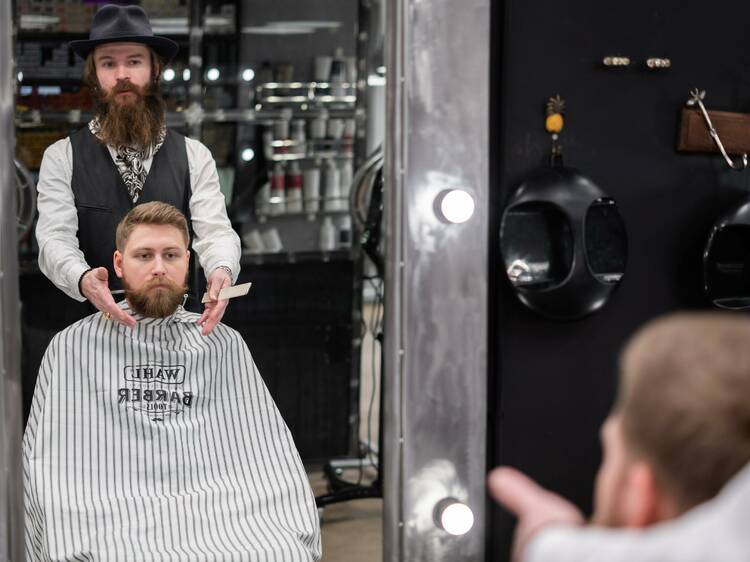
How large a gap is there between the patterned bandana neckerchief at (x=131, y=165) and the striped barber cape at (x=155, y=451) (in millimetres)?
322

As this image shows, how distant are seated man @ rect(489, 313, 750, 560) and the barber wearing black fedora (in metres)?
1.62

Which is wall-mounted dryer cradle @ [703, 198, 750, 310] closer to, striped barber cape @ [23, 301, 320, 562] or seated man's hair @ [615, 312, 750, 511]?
striped barber cape @ [23, 301, 320, 562]

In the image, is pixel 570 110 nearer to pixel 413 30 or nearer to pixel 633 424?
pixel 413 30

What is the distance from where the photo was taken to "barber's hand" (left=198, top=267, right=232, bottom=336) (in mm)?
2660

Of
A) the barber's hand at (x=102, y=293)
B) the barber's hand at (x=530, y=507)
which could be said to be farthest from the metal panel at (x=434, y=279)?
the barber's hand at (x=530, y=507)

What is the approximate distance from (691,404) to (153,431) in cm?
172

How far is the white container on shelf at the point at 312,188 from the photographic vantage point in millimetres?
3990

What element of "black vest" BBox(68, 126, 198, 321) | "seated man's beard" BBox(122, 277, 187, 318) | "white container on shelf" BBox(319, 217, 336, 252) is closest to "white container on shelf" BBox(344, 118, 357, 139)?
"white container on shelf" BBox(319, 217, 336, 252)

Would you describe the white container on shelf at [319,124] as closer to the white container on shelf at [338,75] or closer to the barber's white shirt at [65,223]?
A: the white container on shelf at [338,75]

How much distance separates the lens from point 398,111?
2.81 m

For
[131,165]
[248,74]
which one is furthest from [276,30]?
[131,165]

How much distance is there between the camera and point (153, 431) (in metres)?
2.57

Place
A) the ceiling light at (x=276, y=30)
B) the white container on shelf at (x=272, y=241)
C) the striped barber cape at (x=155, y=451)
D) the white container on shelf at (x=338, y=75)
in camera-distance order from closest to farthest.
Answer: the striped barber cape at (x=155, y=451) < the white container on shelf at (x=272, y=241) < the ceiling light at (x=276, y=30) < the white container on shelf at (x=338, y=75)

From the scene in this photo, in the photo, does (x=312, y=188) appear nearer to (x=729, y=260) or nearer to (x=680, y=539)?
(x=729, y=260)
